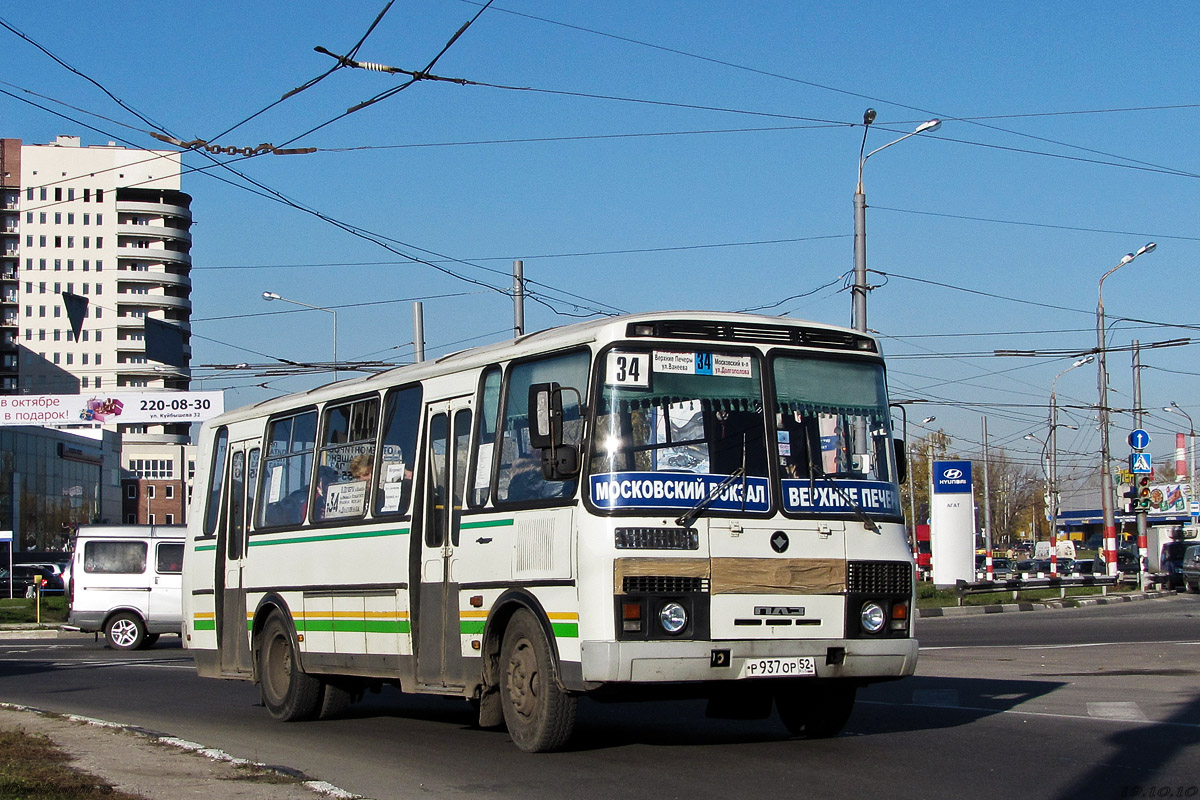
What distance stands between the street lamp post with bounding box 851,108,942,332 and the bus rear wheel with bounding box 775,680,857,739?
13.8m

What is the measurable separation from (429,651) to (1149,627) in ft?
63.8

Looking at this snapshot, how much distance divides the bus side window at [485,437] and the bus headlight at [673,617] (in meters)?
2.00

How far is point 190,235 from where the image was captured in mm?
139875

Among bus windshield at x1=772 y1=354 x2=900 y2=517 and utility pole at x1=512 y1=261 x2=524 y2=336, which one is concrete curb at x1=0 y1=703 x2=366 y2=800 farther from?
utility pole at x1=512 y1=261 x2=524 y2=336

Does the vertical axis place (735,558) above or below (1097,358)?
below

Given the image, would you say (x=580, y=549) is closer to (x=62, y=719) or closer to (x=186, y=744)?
(x=186, y=744)

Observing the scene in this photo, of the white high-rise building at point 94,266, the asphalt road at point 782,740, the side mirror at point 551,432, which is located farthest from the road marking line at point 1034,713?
the white high-rise building at point 94,266

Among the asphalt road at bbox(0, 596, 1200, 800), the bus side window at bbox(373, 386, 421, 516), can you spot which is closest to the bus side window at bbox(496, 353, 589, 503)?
the bus side window at bbox(373, 386, 421, 516)

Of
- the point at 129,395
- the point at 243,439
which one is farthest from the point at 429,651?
the point at 129,395

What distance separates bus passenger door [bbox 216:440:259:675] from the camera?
14547 millimetres

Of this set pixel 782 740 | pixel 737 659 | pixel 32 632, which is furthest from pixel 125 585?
pixel 737 659

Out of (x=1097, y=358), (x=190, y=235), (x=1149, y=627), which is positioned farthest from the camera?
(x=190, y=235)

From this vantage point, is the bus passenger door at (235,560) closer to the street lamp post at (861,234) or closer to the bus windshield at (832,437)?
the bus windshield at (832,437)

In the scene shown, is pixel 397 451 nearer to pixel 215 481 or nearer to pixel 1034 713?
pixel 215 481
